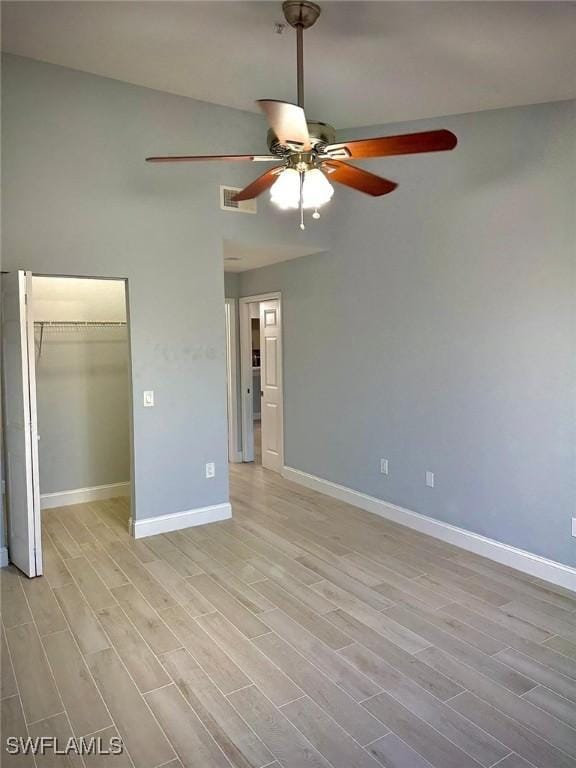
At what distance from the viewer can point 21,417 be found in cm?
345

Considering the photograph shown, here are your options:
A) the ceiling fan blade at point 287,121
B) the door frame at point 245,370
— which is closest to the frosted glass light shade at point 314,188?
the ceiling fan blade at point 287,121

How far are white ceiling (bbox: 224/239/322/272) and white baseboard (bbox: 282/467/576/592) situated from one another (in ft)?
7.90

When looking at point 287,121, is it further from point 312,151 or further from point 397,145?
point 397,145

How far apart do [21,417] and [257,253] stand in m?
2.85

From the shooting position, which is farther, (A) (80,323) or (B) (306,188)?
(A) (80,323)

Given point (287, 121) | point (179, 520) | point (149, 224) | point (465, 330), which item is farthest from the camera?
point (179, 520)

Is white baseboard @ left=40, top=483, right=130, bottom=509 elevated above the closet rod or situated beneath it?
situated beneath

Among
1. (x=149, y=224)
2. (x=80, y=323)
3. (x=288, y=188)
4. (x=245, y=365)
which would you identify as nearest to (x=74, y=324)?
(x=80, y=323)

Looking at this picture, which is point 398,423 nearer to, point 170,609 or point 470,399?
point 470,399

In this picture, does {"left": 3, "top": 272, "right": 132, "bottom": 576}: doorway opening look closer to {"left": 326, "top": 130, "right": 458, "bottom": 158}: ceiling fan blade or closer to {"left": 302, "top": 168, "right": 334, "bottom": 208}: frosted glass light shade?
{"left": 302, "top": 168, "right": 334, "bottom": 208}: frosted glass light shade

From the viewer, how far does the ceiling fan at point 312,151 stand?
2.14 m

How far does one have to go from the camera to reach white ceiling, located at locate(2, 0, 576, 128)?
2494mm

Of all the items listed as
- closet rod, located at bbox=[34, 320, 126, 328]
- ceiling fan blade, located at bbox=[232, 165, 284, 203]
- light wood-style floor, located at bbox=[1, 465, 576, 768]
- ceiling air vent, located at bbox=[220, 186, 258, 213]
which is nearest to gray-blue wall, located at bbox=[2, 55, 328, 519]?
ceiling air vent, located at bbox=[220, 186, 258, 213]

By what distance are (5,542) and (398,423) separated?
326 centimetres
